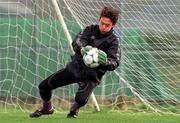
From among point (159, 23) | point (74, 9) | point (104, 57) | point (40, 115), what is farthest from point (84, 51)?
point (159, 23)

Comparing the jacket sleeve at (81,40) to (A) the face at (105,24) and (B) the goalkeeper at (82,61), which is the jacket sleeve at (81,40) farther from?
(A) the face at (105,24)

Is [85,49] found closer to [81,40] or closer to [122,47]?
[81,40]

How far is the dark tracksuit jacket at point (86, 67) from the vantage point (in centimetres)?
784

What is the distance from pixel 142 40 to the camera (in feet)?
35.2

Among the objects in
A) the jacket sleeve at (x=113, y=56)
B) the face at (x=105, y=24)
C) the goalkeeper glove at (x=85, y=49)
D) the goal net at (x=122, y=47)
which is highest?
the face at (x=105, y=24)

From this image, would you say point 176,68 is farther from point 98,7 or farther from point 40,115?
point 40,115

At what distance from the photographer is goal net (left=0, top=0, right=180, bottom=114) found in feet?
34.2

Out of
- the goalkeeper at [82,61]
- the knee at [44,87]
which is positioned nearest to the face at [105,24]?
the goalkeeper at [82,61]

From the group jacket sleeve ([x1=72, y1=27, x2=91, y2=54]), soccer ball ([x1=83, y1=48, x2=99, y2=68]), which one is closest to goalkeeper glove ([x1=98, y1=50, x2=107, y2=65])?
soccer ball ([x1=83, y1=48, x2=99, y2=68])

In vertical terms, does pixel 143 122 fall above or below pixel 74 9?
below

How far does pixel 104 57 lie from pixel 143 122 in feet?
3.50

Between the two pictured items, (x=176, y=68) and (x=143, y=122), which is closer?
(x=143, y=122)

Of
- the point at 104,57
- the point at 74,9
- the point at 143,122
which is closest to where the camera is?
the point at 104,57

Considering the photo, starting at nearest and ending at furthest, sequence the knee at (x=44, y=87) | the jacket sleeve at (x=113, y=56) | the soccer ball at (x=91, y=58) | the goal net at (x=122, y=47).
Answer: the soccer ball at (x=91, y=58), the jacket sleeve at (x=113, y=56), the knee at (x=44, y=87), the goal net at (x=122, y=47)
